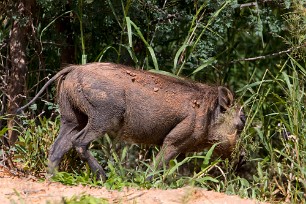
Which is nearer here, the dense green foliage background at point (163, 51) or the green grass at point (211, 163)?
the green grass at point (211, 163)

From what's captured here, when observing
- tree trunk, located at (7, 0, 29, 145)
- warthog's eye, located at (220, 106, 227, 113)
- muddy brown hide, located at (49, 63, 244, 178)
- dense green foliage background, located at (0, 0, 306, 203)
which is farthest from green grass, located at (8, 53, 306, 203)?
tree trunk, located at (7, 0, 29, 145)

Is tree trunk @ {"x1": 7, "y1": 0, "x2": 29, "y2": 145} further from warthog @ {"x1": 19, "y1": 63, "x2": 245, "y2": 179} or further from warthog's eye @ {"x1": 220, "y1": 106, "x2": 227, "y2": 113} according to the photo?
warthog's eye @ {"x1": 220, "y1": 106, "x2": 227, "y2": 113}

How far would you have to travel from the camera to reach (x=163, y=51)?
804 centimetres

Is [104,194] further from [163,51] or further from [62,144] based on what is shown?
[163,51]

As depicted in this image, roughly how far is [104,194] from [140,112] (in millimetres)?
1342

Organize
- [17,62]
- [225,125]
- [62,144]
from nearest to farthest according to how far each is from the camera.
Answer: [62,144] → [225,125] → [17,62]

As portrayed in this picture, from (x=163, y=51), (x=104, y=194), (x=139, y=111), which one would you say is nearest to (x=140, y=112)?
(x=139, y=111)

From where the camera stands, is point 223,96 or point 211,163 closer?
point 211,163

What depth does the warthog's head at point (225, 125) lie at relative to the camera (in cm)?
707

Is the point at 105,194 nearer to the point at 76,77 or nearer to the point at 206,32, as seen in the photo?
the point at 76,77

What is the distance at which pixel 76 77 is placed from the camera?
20.8 ft

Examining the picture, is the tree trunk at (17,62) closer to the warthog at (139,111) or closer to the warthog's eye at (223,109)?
the warthog at (139,111)

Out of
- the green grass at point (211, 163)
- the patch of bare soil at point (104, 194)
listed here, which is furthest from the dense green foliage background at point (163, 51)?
the patch of bare soil at point (104, 194)

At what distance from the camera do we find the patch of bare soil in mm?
5145
